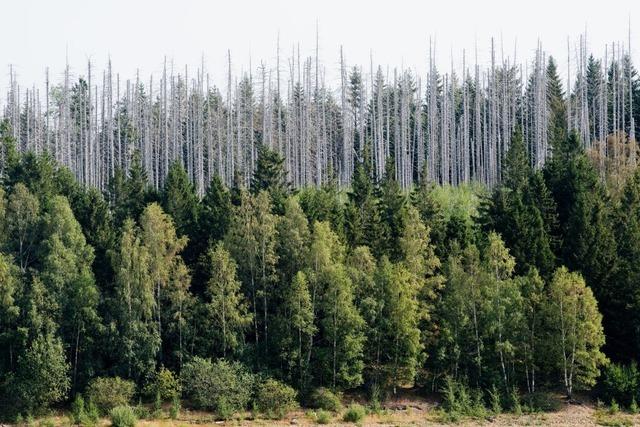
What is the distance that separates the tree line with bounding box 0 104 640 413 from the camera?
2034 inches

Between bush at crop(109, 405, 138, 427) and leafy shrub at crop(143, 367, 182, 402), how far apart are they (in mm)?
2665

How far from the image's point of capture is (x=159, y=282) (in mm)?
52938

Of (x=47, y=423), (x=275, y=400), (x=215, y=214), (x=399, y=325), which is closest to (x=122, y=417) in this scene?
(x=47, y=423)

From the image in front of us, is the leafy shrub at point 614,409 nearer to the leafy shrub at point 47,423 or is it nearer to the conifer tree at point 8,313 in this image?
the leafy shrub at point 47,423

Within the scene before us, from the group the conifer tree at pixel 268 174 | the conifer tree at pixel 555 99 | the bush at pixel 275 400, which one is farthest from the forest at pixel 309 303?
the conifer tree at pixel 555 99

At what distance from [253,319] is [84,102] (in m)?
48.8

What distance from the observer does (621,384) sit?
5128 cm

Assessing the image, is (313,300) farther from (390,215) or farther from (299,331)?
(390,215)

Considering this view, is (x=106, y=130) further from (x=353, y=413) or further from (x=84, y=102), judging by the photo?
(x=353, y=413)

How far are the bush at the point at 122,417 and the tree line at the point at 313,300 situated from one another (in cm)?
357

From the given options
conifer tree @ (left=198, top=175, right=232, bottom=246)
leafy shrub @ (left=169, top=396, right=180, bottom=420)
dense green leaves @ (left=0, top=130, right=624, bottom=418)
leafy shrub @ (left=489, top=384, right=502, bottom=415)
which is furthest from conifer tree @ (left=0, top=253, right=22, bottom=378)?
leafy shrub @ (left=489, top=384, right=502, bottom=415)

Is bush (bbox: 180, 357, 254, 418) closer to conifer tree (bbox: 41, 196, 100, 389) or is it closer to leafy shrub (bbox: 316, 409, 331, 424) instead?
leafy shrub (bbox: 316, 409, 331, 424)

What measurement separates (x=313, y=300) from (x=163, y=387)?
9.54m

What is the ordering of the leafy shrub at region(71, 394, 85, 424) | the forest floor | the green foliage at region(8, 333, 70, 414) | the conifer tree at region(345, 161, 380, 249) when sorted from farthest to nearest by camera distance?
the conifer tree at region(345, 161, 380, 249)
the green foliage at region(8, 333, 70, 414)
the forest floor
the leafy shrub at region(71, 394, 85, 424)
